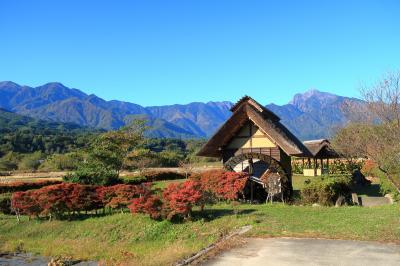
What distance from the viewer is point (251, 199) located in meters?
19.6

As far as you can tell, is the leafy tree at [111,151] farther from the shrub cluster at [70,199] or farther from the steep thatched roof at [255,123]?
the steep thatched roof at [255,123]

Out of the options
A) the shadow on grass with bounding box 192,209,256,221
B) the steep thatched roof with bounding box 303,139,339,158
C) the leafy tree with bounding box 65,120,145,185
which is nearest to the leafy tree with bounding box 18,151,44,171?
the leafy tree with bounding box 65,120,145,185

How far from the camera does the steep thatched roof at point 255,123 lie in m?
20.3

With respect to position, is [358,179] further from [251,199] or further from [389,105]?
[389,105]

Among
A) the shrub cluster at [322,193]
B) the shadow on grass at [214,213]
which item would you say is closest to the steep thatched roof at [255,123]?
the shrub cluster at [322,193]

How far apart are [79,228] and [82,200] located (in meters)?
1.49

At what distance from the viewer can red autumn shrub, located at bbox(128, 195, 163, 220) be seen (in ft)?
52.4

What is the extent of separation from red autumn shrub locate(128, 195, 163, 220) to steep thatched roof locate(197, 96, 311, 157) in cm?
667

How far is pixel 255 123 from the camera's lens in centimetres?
2127

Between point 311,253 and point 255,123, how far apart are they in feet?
38.8

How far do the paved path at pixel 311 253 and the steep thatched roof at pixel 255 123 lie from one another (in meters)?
9.28

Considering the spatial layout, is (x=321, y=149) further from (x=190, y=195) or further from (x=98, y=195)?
(x=190, y=195)

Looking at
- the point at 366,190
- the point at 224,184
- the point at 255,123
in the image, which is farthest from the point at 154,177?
the point at 224,184

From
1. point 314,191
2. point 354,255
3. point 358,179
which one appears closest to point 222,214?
point 314,191
